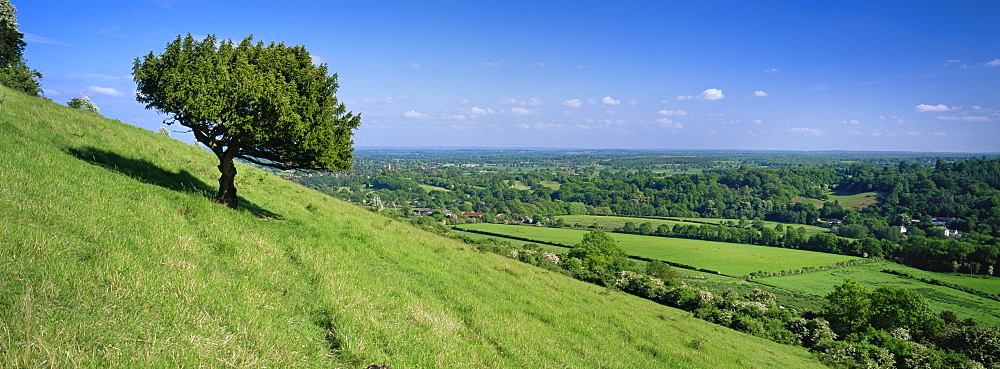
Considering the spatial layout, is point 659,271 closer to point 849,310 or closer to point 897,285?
point 849,310

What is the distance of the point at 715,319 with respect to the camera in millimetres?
40719

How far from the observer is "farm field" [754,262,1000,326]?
65.2 meters

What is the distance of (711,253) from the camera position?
104625 mm

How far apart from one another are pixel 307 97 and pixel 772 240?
465ft

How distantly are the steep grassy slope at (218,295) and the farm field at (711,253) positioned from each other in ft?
275

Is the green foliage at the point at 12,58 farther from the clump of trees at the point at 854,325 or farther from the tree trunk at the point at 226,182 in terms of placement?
the clump of trees at the point at 854,325

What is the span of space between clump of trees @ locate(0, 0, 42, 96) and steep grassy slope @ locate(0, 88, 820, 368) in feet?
98.5

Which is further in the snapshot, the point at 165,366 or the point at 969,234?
the point at 969,234

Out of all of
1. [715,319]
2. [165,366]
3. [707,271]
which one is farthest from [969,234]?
[165,366]

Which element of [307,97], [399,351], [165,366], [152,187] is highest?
[307,97]

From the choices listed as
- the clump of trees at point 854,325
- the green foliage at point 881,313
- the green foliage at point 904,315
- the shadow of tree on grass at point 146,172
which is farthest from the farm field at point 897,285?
the shadow of tree on grass at point 146,172

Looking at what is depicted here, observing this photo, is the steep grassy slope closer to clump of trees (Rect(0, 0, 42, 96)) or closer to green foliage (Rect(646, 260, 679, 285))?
clump of trees (Rect(0, 0, 42, 96))

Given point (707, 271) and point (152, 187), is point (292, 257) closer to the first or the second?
point (152, 187)

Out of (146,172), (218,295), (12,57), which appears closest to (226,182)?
(146,172)
